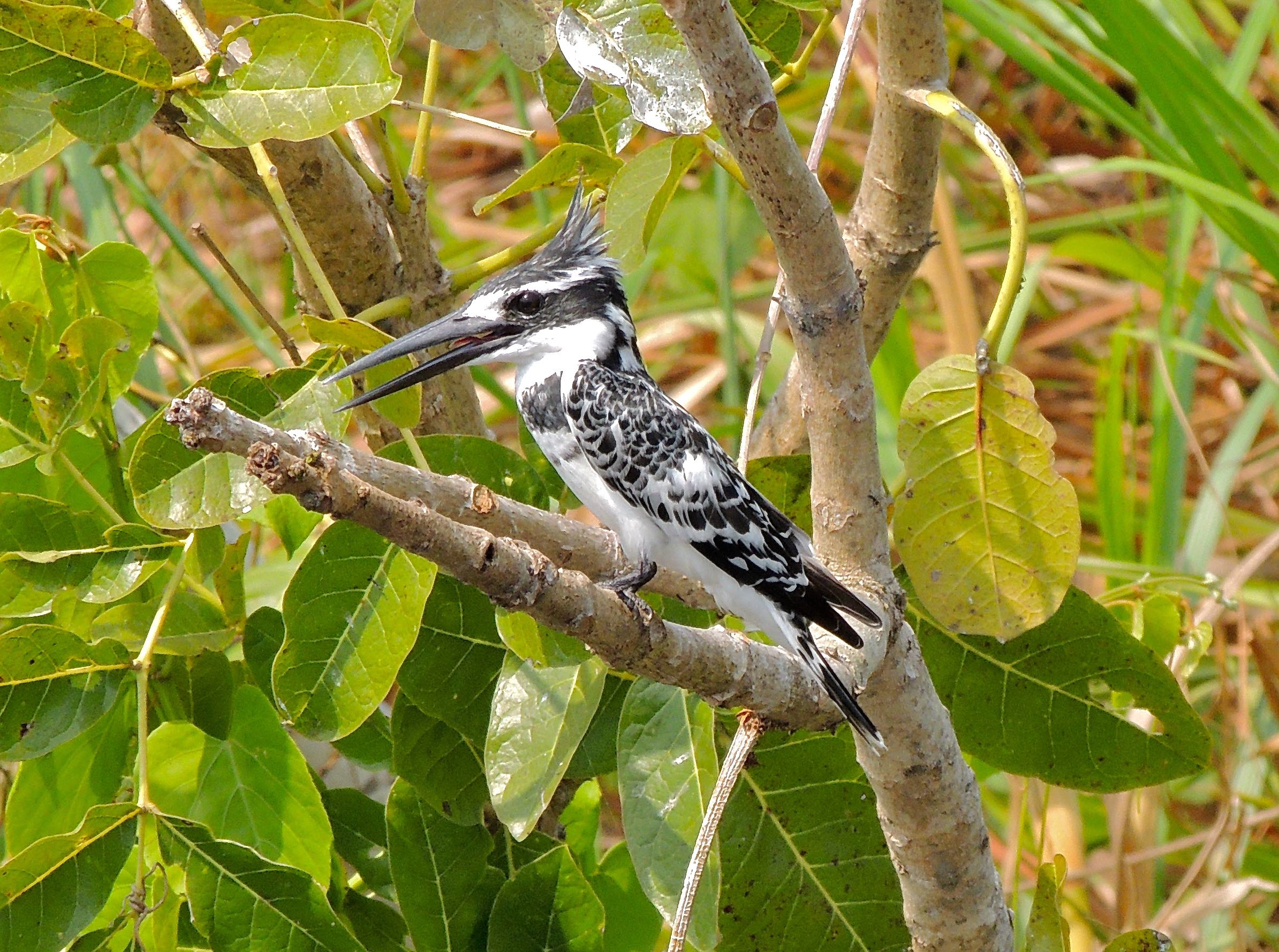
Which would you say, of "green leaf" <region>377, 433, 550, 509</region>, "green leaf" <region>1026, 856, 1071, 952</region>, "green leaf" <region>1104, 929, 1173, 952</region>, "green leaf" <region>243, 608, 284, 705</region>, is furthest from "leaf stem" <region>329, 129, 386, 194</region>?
"green leaf" <region>1104, 929, 1173, 952</region>

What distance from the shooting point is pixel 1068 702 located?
1.65 meters

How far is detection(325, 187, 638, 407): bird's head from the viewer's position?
1.72 meters

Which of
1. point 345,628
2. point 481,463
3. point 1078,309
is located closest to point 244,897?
point 345,628

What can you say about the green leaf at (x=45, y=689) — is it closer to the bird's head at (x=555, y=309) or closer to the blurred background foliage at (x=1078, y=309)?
the blurred background foliage at (x=1078, y=309)

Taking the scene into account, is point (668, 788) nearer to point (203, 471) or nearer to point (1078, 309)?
point (203, 471)

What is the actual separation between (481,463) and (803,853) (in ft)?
1.98

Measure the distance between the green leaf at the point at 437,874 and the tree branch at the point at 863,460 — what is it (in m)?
0.47

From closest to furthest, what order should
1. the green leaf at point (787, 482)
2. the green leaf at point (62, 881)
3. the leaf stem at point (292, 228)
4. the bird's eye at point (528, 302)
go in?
the green leaf at point (62, 881), the leaf stem at point (292, 228), the green leaf at point (787, 482), the bird's eye at point (528, 302)

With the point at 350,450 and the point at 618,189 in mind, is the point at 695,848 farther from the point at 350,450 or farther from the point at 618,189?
the point at 618,189

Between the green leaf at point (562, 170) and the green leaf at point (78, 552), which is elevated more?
the green leaf at point (562, 170)

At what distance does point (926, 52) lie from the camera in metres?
1.48

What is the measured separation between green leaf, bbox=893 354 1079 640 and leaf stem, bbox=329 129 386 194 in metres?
0.75

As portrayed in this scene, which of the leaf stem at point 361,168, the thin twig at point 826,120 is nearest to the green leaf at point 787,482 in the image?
the thin twig at point 826,120

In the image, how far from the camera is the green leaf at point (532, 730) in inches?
53.2
